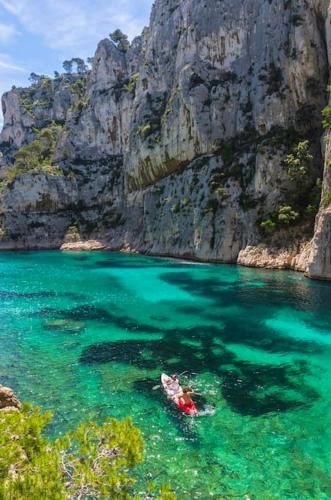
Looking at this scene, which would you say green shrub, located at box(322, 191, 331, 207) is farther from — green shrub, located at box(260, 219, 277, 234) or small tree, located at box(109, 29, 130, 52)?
small tree, located at box(109, 29, 130, 52)

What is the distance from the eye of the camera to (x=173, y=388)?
57.9 feet

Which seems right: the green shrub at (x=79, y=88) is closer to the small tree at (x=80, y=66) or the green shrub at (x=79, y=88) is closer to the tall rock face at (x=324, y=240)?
the small tree at (x=80, y=66)

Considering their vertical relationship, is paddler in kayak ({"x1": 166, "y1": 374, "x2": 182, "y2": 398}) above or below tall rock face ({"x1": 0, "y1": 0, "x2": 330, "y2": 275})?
below

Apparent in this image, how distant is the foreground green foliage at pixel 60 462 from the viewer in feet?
19.6

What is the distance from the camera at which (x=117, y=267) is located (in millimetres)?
60688

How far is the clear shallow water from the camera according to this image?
13.3 m

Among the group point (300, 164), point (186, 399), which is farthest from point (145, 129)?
point (186, 399)

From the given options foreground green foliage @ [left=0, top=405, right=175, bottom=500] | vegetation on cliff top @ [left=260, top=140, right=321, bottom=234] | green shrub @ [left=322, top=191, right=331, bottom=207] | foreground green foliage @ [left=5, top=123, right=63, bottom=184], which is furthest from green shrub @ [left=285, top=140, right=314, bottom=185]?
foreground green foliage @ [left=5, top=123, right=63, bottom=184]

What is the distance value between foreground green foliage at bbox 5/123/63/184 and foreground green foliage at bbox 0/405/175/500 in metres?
94.7

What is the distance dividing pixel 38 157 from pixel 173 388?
9912 cm

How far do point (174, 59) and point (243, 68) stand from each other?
17855 millimetres

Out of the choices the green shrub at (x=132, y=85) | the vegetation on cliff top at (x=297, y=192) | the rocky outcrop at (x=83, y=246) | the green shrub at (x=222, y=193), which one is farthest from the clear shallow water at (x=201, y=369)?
the green shrub at (x=132, y=85)

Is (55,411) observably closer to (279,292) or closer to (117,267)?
(279,292)

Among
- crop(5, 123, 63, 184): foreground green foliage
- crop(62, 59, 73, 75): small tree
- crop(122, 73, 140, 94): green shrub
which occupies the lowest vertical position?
crop(5, 123, 63, 184): foreground green foliage
